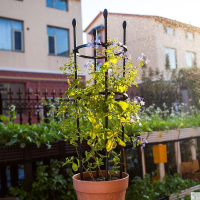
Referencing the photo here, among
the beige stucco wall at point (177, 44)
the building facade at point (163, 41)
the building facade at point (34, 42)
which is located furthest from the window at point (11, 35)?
the beige stucco wall at point (177, 44)

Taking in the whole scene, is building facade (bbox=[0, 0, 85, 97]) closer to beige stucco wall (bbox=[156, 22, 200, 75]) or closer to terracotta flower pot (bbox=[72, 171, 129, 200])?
beige stucco wall (bbox=[156, 22, 200, 75])

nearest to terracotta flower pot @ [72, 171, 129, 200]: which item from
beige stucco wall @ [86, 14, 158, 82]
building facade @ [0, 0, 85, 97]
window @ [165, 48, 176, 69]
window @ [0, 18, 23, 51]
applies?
beige stucco wall @ [86, 14, 158, 82]

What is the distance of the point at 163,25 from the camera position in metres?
4.46

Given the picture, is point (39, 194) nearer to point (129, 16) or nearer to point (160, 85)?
point (160, 85)

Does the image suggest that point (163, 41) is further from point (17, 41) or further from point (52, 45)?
point (17, 41)

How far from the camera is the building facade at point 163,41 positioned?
4.30m

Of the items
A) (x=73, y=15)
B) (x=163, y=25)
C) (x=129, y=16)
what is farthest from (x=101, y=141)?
(x=73, y=15)

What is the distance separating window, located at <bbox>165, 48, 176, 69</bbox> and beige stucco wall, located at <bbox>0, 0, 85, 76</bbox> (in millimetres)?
3500

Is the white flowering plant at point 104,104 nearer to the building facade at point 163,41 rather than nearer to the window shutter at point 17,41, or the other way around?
the building facade at point 163,41

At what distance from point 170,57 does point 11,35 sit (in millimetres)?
4613

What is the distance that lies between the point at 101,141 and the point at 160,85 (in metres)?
3.73

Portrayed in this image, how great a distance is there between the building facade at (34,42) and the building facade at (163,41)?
3.14m

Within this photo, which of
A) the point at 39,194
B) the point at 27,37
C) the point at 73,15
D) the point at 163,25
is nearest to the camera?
the point at 39,194

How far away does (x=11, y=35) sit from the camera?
24.8ft
